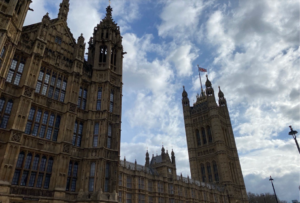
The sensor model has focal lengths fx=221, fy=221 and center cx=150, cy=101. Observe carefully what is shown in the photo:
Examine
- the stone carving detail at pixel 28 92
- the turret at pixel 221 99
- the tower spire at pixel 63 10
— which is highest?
the turret at pixel 221 99

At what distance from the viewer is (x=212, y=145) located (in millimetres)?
97562

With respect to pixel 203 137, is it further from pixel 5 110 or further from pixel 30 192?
pixel 5 110

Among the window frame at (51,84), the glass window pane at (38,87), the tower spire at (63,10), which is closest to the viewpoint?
the glass window pane at (38,87)

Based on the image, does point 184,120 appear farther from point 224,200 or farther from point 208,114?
point 224,200

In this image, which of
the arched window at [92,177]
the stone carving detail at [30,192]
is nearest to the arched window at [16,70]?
the stone carving detail at [30,192]

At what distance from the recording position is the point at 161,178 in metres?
54.1

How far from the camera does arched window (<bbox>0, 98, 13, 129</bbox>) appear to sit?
655 inches

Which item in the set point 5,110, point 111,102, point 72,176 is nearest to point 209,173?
point 111,102

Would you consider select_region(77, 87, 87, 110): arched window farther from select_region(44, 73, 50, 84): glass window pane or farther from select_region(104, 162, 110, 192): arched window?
select_region(104, 162, 110, 192): arched window

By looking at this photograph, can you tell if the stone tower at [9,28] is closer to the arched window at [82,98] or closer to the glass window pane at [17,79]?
the glass window pane at [17,79]

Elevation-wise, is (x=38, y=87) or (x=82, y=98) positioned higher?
(x=82, y=98)

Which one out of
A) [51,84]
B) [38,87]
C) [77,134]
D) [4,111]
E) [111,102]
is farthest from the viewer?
[111,102]

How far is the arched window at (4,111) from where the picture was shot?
1663cm

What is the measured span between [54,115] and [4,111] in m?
4.14
